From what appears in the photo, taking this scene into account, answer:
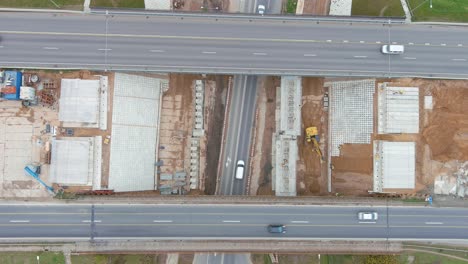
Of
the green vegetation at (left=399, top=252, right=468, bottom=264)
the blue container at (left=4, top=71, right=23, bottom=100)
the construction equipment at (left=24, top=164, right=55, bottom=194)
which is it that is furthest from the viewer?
the green vegetation at (left=399, top=252, right=468, bottom=264)

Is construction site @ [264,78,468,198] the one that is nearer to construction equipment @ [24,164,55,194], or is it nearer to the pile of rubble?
the pile of rubble

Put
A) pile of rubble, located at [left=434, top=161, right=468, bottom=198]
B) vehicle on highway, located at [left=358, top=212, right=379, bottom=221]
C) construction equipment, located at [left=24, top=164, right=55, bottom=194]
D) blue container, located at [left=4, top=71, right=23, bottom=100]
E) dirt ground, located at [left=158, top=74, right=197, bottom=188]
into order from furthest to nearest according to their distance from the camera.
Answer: dirt ground, located at [left=158, top=74, right=197, bottom=188], pile of rubble, located at [left=434, top=161, right=468, bottom=198], vehicle on highway, located at [left=358, top=212, right=379, bottom=221], construction equipment, located at [left=24, top=164, right=55, bottom=194], blue container, located at [left=4, top=71, right=23, bottom=100]

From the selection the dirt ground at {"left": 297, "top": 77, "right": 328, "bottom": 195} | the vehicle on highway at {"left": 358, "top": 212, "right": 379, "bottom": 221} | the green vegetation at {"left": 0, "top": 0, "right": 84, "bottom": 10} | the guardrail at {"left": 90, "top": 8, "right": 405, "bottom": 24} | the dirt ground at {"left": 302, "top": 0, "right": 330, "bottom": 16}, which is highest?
the dirt ground at {"left": 302, "top": 0, "right": 330, "bottom": 16}

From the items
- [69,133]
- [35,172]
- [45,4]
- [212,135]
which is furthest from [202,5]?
[35,172]

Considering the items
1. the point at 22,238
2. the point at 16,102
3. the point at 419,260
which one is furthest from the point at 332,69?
the point at 22,238

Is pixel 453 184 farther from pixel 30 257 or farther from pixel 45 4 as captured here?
pixel 45 4

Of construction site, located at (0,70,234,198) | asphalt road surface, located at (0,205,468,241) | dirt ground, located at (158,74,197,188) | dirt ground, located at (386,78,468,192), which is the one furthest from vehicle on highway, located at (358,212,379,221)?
construction site, located at (0,70,234,198)

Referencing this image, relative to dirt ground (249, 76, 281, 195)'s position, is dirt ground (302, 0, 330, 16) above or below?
above

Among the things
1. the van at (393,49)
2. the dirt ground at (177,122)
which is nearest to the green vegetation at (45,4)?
the dirt ground at (177,122)

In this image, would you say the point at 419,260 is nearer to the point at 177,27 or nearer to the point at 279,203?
the point at 279,203
